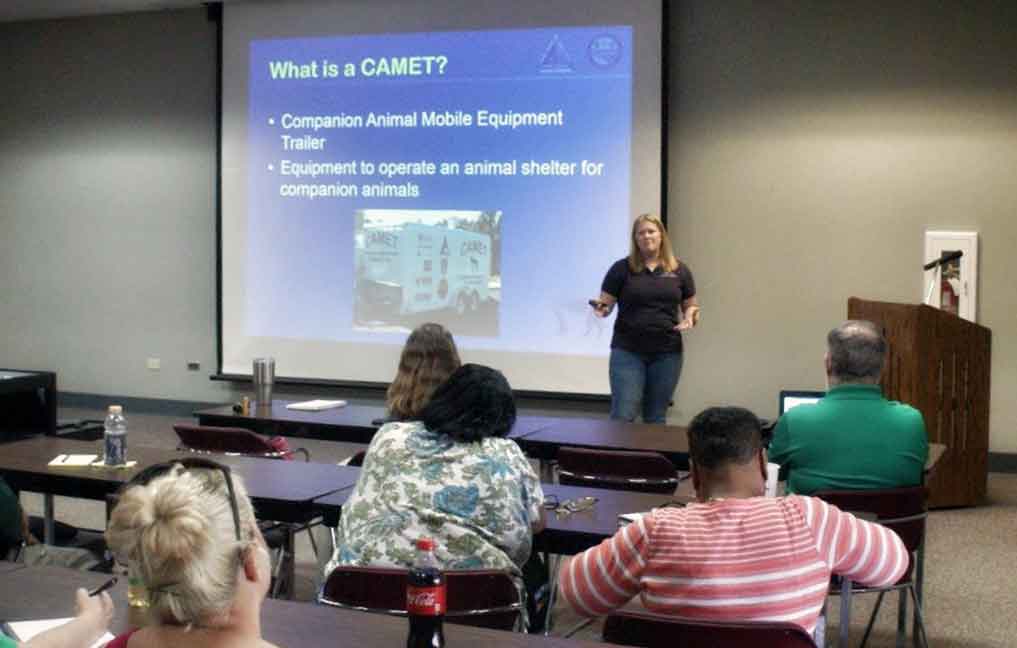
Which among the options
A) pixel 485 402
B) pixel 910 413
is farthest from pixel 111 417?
pixel 910 413

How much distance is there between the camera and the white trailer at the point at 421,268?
315 inches

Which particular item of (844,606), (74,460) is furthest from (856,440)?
(74,460)

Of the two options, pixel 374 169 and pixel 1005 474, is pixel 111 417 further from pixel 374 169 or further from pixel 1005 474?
pixel 1005 474

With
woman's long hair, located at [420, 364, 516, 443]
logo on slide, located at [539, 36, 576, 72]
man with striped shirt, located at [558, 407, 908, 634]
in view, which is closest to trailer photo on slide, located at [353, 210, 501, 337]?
logo on slide, located at [539, 36, 576, 72]

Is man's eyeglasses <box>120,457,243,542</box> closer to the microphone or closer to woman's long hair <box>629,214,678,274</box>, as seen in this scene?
woman's long hair <box>629,214,678,274</box>

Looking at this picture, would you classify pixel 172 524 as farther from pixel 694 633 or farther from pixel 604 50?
pixel 604 50

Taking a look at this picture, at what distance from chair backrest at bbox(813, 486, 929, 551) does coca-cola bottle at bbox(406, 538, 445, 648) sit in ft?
5.30

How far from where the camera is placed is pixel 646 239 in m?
6.25

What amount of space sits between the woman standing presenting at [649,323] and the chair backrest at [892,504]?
9.09ft

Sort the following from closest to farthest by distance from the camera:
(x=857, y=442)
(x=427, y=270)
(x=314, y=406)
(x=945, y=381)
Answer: (x=857, y=442) → (x=314, y=406) → (x=945, y=381) → (x=427, y=270)

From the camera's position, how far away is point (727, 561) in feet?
6.98

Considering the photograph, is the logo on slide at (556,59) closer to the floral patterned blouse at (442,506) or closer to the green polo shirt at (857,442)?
the green polo shirt at (857,442)

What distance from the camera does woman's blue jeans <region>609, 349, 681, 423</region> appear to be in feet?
20.4

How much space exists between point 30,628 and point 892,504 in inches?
90.8
